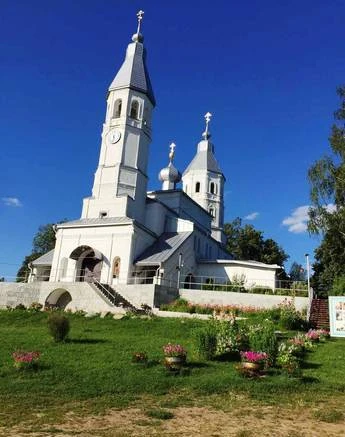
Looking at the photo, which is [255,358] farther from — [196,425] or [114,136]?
[114,136]

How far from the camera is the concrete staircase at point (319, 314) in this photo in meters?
22.2

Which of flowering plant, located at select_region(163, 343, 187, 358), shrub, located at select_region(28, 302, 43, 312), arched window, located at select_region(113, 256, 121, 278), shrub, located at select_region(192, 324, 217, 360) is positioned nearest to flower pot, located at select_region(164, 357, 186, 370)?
flowering plant, located at select_region(163, 343, 187, 358)

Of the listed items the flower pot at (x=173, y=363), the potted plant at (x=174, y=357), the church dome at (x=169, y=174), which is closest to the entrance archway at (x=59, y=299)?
the potted plant at (x=174, y=357)

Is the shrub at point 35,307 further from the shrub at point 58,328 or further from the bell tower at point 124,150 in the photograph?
the shrub at point 58,328

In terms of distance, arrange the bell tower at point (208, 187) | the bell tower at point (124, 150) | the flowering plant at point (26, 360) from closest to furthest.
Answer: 1. the flowering plant at point (26, 360)
2. the bell tower at point (124, 150)
3. the bell tower at point (208, 187)

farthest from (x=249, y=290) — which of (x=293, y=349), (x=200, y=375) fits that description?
(x=200, y=375)

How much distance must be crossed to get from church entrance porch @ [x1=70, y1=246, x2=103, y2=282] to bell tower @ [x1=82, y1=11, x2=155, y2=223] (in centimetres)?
295

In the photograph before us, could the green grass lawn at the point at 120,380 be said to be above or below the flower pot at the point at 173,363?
below

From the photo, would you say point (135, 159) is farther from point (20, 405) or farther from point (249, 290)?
point (20, 405)

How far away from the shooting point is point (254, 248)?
5584 centimetres

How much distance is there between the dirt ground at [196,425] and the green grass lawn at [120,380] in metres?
0.52

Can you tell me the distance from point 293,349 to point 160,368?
14.2 ft

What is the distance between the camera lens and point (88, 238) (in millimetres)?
31766

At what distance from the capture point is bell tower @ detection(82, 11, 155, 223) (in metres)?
33.1
